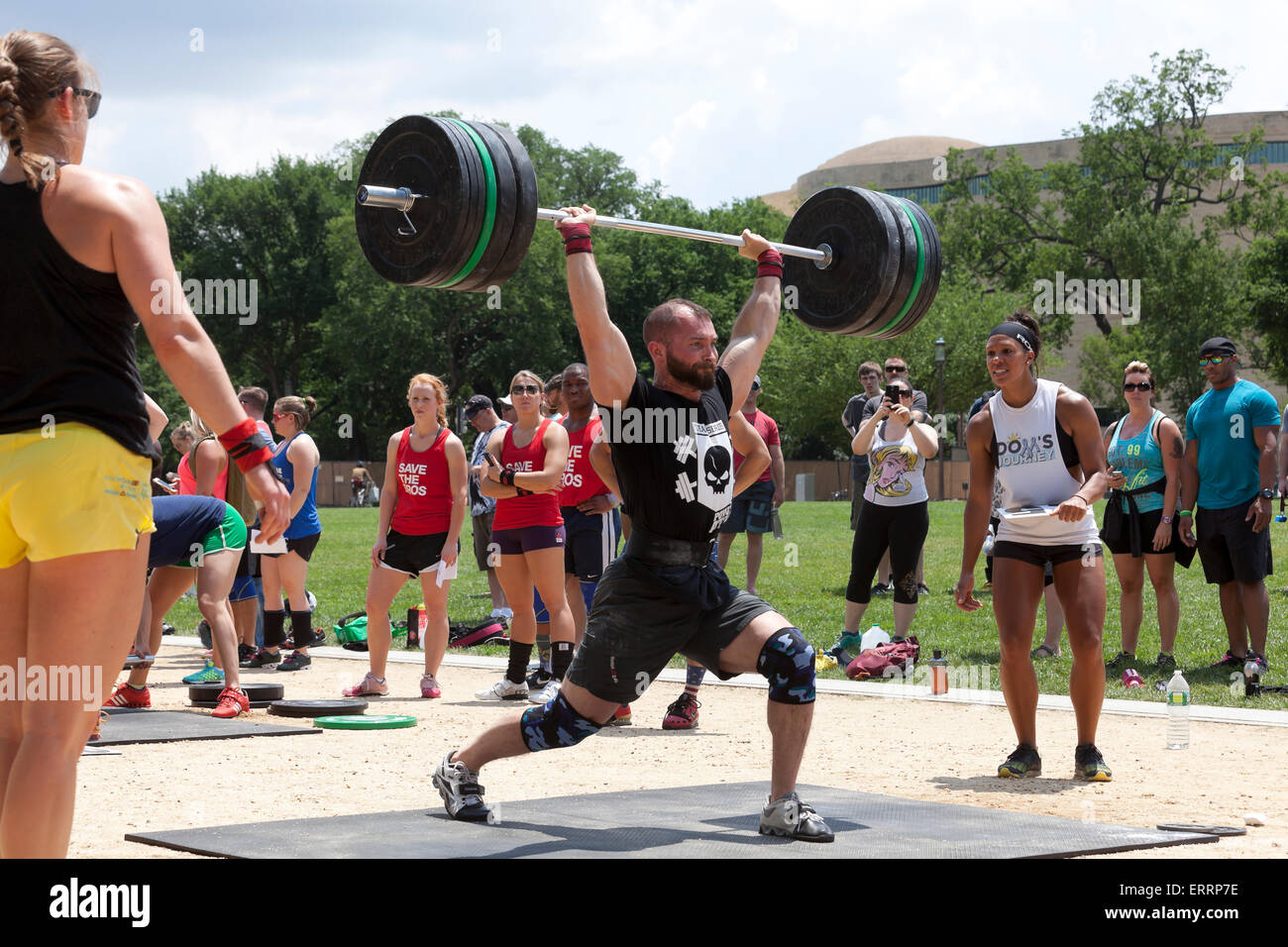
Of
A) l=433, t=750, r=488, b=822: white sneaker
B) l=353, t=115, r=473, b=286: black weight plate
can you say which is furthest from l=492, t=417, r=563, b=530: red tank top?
l=433, t=750, r=488, b=822: white sneaker

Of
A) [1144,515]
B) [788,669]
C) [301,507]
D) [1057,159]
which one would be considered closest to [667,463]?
[788,669]

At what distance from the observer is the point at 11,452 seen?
315 centimetres

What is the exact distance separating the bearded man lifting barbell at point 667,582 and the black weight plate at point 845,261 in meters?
2.50

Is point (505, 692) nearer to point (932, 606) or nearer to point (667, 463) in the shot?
point (667, 463)

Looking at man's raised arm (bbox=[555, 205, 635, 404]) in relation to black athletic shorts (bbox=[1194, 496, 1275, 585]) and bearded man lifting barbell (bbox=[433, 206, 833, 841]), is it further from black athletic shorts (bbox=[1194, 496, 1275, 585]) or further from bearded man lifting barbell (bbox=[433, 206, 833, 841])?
black athletic shorts (bbox=[1194, 496, 1275, 585])

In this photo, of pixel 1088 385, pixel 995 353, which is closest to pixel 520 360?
pixel 1088 385

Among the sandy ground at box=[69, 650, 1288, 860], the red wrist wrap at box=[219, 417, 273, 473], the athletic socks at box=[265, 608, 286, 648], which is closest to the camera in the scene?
the red wrist wrap at box=[219, 417, 273, 473]

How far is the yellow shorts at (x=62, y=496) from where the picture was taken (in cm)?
310

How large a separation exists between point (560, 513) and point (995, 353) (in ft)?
11.1

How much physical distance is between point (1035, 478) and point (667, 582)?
2.41 meters

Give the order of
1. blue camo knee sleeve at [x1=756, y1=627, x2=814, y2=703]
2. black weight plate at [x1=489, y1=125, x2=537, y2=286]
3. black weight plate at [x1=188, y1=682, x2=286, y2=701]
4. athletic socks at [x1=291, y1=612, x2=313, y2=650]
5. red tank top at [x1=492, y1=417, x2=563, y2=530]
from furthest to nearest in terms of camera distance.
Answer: athletic socks at [x1=291, y1=612, x2=313, y2=650], black weight plate at [x1=188, y1=682, x2=286, y2=701], red tank top at [x1=492, y1=417, x2=563, y2=530], black weight plate at [x1=489, y1=125, x2=537, y2=286], blue camo knee sleeve at [x1=756, y1=627, x2=814, y2=703]

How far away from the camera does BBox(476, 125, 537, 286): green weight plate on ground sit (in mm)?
6258

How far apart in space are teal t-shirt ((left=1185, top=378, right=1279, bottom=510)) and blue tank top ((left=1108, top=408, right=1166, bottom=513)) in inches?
15.4

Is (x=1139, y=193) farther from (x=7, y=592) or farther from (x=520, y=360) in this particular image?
(x=7, y=592)
